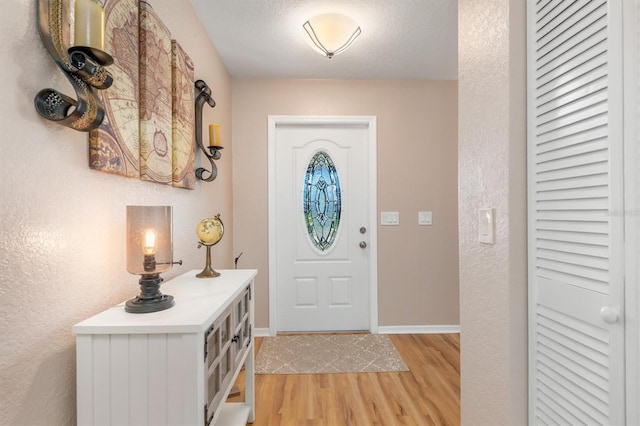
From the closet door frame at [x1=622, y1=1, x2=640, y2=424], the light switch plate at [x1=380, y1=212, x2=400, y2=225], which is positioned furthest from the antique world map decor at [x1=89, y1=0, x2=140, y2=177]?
the light switch plate at [x1=380, y1=212, x2=400, y2=225]

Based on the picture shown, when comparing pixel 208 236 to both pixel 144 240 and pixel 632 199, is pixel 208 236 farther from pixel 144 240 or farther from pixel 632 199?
pixel 632 199

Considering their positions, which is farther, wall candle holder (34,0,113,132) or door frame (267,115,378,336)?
door frame (267,115,378,336)

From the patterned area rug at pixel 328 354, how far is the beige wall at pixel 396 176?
0.96 ft

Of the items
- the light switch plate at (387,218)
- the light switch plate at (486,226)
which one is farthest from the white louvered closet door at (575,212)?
the light switch plate at (387,218)

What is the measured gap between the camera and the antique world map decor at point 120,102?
3.56 feet

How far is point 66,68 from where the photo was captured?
869mm

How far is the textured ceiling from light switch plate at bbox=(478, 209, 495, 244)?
1.52m

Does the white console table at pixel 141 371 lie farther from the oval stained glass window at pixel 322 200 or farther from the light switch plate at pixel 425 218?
the light switch plate at pixel 425 218

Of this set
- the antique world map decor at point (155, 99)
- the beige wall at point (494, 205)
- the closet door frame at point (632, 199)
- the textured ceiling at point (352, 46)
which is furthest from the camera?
the textured ceiling at point (352, 46)

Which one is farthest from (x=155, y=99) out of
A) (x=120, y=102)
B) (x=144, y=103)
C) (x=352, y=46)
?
(x=352, y=46)

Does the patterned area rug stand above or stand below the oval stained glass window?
below

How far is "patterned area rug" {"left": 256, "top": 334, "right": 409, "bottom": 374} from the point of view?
239 cm

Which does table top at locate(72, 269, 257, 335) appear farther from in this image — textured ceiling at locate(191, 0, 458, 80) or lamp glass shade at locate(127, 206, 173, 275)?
textured ceiling at locate(191, 0, 458, 80)

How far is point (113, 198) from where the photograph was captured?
1184mm
